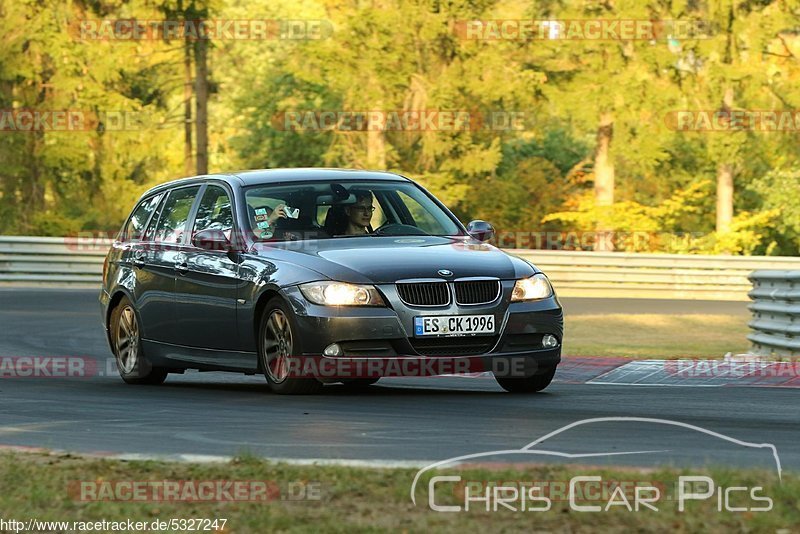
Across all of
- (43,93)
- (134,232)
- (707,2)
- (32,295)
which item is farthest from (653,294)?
(43,93)

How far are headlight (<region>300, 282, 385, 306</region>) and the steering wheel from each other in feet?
4.40

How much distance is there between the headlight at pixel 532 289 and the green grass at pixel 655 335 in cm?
421

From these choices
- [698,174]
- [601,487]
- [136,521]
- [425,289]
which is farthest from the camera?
[698,174]

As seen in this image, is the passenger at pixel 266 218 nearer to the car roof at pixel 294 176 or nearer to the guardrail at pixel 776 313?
the car roof at pixel 294 176

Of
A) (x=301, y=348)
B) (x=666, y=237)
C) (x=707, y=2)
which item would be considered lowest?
(x=666, y=237)

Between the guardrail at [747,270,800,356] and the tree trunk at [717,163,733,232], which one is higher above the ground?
the guardrail at [747,270,800,356]

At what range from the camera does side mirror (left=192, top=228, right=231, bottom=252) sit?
1188cm

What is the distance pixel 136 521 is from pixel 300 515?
1.95 ft

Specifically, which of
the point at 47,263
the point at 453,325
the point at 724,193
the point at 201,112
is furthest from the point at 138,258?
the point at 724,193

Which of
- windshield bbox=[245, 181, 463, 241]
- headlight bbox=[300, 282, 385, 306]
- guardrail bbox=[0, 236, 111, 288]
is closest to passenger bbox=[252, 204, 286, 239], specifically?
windshield bbox=[245, 181, 463, 241]

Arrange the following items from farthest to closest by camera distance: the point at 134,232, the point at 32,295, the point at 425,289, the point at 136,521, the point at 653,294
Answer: the point at 653,294
the point at 32,295
the point at 134,232
the point at 425,289
the point at 136,521

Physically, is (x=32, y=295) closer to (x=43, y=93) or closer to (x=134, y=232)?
(x=134, y=232)

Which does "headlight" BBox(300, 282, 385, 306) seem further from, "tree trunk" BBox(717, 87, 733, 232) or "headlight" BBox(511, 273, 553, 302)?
"tree trunk" BBox(717, 87, 733, 232)

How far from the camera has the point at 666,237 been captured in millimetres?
44469
